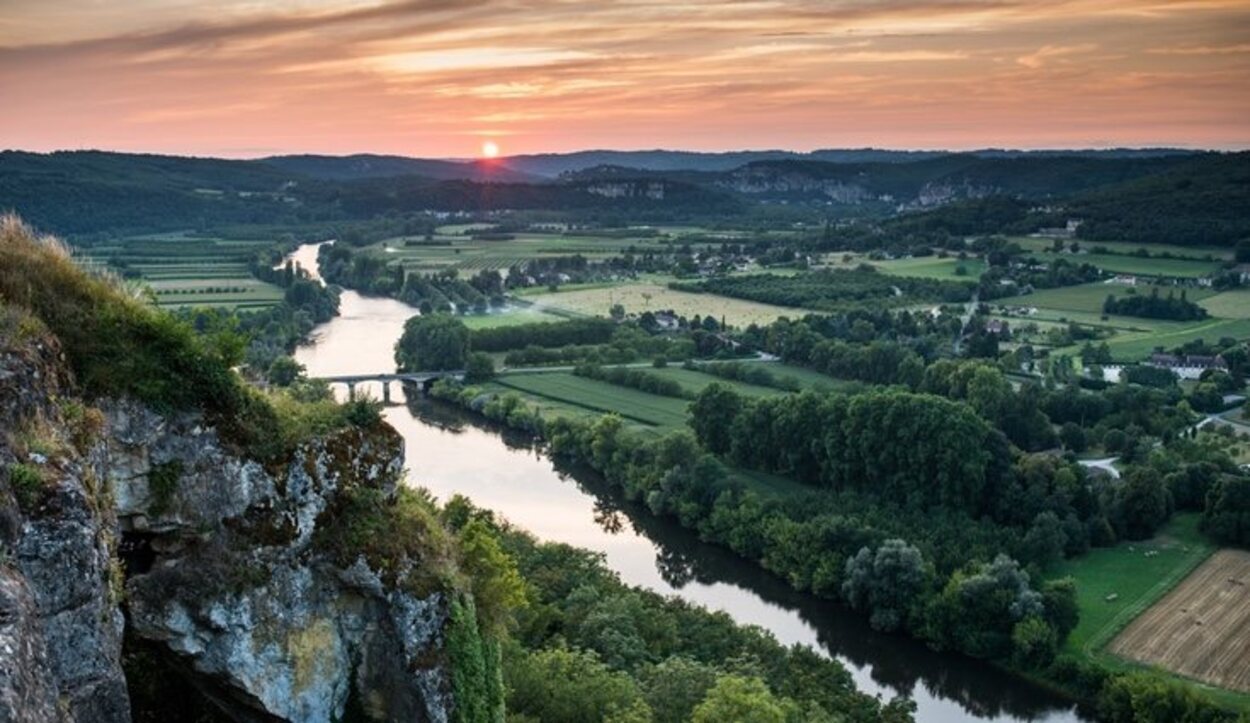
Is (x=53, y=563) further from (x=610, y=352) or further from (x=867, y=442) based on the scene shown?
(x=610, y=352)

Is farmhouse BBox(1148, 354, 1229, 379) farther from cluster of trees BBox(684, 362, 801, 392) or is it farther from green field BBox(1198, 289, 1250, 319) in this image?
cluster of trees BBox(684, 362, 801, 392)

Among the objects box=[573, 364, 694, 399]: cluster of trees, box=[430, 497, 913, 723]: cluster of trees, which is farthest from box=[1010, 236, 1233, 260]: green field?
box=[430, 497, 913, 723]: cluster of trees

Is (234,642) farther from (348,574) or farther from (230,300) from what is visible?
(230,300)

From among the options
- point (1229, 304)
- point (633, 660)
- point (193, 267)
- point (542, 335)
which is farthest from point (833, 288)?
point (633, 660)

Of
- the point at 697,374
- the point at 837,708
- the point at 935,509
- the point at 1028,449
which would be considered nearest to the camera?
the point at 837,708

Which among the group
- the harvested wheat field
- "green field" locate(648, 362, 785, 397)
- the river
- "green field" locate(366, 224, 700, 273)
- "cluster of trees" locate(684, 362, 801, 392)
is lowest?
the river

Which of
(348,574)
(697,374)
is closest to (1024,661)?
(348,574)
